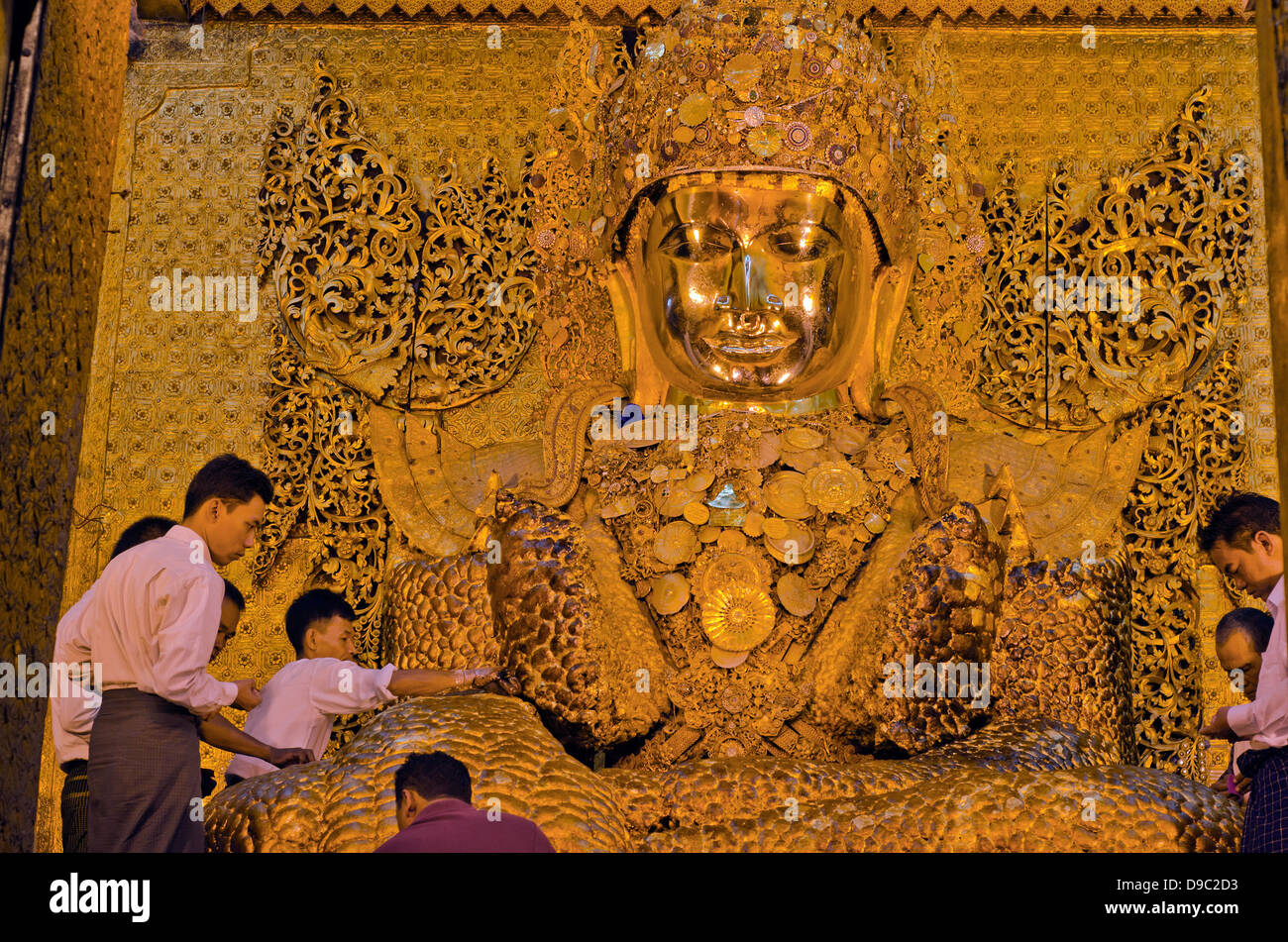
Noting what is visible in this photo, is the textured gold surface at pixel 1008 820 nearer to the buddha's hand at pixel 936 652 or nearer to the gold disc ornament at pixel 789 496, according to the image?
the buddha's hand at pixel 936 652

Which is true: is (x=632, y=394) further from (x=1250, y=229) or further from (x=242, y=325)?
(x=1250, y=229)

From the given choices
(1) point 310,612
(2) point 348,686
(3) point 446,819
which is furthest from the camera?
(1) point 310,612

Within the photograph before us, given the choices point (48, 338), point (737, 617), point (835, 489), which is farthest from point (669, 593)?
point (48, 338)

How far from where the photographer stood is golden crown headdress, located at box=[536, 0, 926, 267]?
4777mm

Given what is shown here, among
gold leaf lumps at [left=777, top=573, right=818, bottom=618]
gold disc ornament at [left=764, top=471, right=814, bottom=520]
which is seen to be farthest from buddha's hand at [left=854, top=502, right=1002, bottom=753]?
gold disc ornament at [left=764, top=471, right=814, bottom=520]

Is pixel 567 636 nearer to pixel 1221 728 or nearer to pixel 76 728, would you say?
pixel 76 728

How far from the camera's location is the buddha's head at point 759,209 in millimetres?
4730

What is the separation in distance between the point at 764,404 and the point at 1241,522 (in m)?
1.30

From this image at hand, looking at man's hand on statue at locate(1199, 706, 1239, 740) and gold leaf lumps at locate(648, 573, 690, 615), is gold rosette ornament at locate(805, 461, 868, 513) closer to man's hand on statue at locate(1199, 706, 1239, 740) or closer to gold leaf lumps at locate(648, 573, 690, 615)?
gold leaf lumps at locate(648, 573, 690, 615)

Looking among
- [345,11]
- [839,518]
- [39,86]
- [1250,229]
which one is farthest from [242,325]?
[1250,229]

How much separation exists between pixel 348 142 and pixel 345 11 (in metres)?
0.43

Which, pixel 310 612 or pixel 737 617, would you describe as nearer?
pixel 737 617

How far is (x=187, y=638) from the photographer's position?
3904mm
